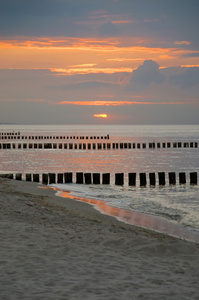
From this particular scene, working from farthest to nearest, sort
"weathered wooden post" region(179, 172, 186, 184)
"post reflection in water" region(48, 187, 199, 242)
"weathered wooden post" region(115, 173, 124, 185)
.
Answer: "weathered wooden post" region(179, 172, 186, 184) → "weathered wooden post" region(115, 173, 124, 185) → "post reflection in water" region(48, 187, 199, 242)

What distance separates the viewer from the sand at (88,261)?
6.27m

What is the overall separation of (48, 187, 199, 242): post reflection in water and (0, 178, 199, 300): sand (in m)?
1.15

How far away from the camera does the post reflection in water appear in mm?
12158

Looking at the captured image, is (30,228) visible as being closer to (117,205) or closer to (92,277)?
(92,277)

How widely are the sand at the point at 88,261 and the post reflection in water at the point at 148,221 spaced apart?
1.15m

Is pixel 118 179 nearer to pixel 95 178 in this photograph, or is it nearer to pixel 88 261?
pixel 95 178

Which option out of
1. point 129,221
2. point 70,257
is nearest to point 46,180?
point 129,221

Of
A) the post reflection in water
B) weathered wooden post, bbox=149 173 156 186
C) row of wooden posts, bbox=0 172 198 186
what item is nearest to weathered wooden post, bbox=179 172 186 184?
row of wooden posts, bbox=0 172 198 186

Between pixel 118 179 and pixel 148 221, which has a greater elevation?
pixel 148 221

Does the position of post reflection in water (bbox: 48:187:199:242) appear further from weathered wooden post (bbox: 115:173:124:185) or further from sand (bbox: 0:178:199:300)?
weathered wooden post (bbox: 115:173:124:185)

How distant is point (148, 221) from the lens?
46.4 ft

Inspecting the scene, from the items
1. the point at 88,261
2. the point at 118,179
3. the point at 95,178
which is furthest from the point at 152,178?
the point at 88,261

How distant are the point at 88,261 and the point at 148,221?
6650 mm

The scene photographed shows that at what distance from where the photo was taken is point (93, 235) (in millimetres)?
10000
